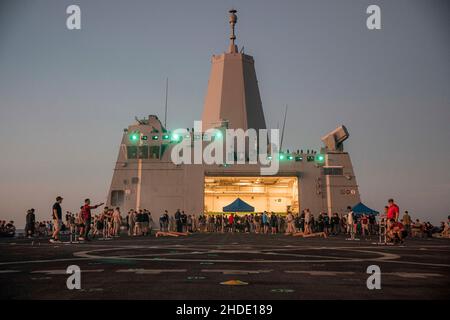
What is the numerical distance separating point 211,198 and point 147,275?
44202mm

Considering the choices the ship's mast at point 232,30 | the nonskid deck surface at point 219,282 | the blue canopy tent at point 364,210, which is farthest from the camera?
the ship's mast at point 232,30

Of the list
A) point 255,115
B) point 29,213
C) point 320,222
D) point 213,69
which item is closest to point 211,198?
point 255,115

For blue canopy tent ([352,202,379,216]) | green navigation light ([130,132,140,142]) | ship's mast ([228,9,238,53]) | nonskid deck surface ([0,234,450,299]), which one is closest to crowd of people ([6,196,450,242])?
blue canopy tent ([352,202,379,216])

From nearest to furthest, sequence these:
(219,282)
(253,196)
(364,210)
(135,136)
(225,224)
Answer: (219,282) < (364,210) < (135,136) < (225,224) < (253,196)

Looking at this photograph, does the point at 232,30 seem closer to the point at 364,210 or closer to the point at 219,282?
the point at 364,210

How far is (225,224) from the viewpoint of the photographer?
41656mm

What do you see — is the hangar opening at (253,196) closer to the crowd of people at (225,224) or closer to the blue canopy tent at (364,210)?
the crowd of people at (225,224)

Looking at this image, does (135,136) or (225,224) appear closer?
(135,136)

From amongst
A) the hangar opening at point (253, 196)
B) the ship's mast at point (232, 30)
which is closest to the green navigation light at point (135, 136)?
the hangar opening at point (253, 196)

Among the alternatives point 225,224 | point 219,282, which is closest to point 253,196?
point 225,224

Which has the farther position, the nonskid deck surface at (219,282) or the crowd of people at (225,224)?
the crowd of people at (225,224)

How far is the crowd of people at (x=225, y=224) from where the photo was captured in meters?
19.5
